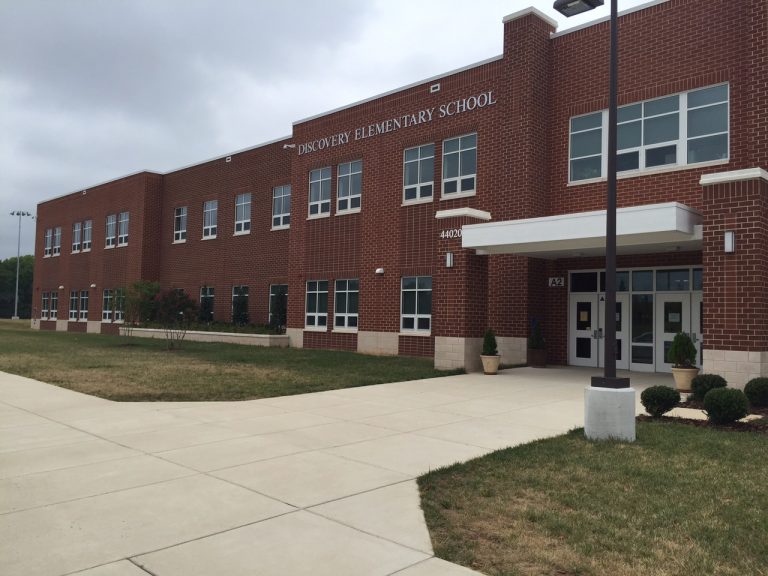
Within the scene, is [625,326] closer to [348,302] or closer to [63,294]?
[348,302]

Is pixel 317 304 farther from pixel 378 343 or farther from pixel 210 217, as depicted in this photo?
pixel 210 217

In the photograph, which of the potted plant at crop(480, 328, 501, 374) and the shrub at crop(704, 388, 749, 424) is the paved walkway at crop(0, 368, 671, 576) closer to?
the shrub at crop(704, 388, 749, 424)

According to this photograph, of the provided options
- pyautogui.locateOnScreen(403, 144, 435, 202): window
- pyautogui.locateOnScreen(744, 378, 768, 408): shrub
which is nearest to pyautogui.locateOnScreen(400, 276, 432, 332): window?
pyautogui.locateOnScreen(403, 144, 435, 202): window

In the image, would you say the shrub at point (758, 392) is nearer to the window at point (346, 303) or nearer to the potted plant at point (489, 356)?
the potted plant at point (489, 356)

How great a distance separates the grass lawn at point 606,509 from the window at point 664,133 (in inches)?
451

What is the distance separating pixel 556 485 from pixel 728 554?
1.94 m

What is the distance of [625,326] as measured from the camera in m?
19.1

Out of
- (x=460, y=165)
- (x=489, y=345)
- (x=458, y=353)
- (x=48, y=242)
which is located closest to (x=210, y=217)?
(x=460, y=165)

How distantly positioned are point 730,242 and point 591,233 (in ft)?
9.95

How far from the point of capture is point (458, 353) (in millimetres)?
18375

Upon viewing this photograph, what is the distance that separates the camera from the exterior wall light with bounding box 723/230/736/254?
13.5m

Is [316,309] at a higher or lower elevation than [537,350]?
higher

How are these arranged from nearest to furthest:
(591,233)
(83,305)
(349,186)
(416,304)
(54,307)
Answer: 1. (591,233)
2. (416,304)
3. (349,186)
4. (83,305)
5. (54,307)

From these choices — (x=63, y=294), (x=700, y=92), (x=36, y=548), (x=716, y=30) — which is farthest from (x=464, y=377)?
(x=63, y=294)
